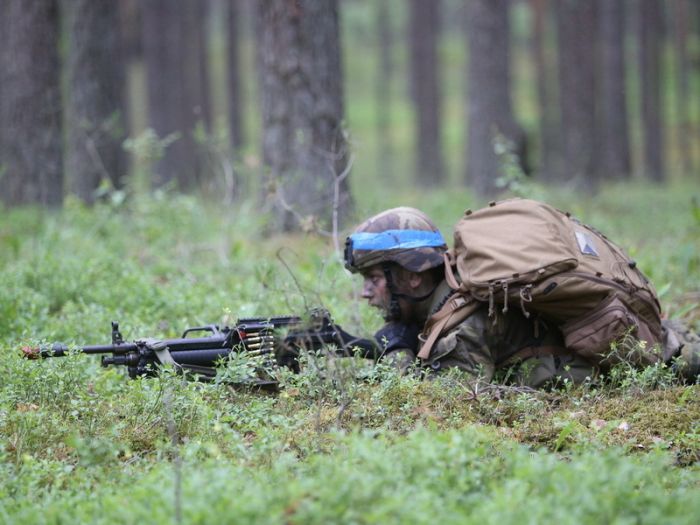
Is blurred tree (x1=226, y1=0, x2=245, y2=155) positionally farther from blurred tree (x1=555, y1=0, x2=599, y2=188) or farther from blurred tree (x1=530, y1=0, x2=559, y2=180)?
blurred tree (x1=555, y1=0, x2=599, y2=188)

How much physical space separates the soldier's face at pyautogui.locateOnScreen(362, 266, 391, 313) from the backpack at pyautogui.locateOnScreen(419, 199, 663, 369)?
14.2 inches

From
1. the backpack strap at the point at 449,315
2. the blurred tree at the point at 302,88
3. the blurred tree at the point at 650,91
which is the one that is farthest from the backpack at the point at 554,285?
the blurred tree at the point at 650,91

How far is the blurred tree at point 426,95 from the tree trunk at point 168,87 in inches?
275

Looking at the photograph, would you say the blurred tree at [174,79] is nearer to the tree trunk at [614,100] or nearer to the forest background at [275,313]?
the forest background at [275,313]

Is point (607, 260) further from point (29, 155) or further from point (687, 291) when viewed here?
point (29, 155)

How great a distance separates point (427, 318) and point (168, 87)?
20.6 m

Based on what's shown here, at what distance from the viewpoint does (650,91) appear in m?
28.4

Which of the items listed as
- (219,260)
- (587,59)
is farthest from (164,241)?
(587,59)

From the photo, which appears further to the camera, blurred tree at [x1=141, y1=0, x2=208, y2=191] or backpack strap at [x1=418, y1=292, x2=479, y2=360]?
blurred tree at [x1=141, y1=0, x2=208, y2=191]

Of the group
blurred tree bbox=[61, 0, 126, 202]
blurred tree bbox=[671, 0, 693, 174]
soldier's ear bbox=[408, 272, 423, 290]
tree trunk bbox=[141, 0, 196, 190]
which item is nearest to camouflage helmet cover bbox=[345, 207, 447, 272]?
soldier's ear bbox=[408, 272, 423, 290]

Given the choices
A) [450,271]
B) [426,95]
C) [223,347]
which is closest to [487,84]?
[450,271]

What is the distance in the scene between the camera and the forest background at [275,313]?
3162mm

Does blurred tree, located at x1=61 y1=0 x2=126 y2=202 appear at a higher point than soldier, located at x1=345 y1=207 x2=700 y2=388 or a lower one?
higher

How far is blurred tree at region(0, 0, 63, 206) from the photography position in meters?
11.6
